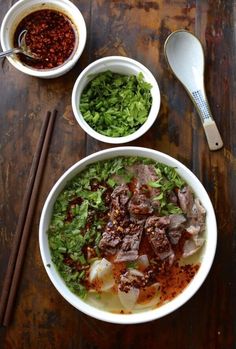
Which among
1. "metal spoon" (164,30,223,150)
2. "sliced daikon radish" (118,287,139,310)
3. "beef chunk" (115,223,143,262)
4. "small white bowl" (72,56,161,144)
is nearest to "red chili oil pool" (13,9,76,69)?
"small white bowl" (72,56,161,144)

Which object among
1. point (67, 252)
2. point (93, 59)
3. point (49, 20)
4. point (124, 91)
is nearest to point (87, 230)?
point (67, 252)

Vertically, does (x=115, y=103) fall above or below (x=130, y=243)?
above

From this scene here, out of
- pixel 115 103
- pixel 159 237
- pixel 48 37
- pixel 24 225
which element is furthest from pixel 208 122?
pixel 24 225

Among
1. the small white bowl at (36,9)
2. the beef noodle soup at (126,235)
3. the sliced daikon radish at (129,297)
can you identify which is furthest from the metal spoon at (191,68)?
the sliced daikon radish at (129,297)

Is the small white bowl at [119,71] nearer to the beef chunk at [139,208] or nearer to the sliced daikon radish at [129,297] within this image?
the beef chunk at [139,208]

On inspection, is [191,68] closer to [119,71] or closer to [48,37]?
[119,71]

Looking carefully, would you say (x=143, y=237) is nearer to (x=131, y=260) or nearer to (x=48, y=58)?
(x=131, y=260)
